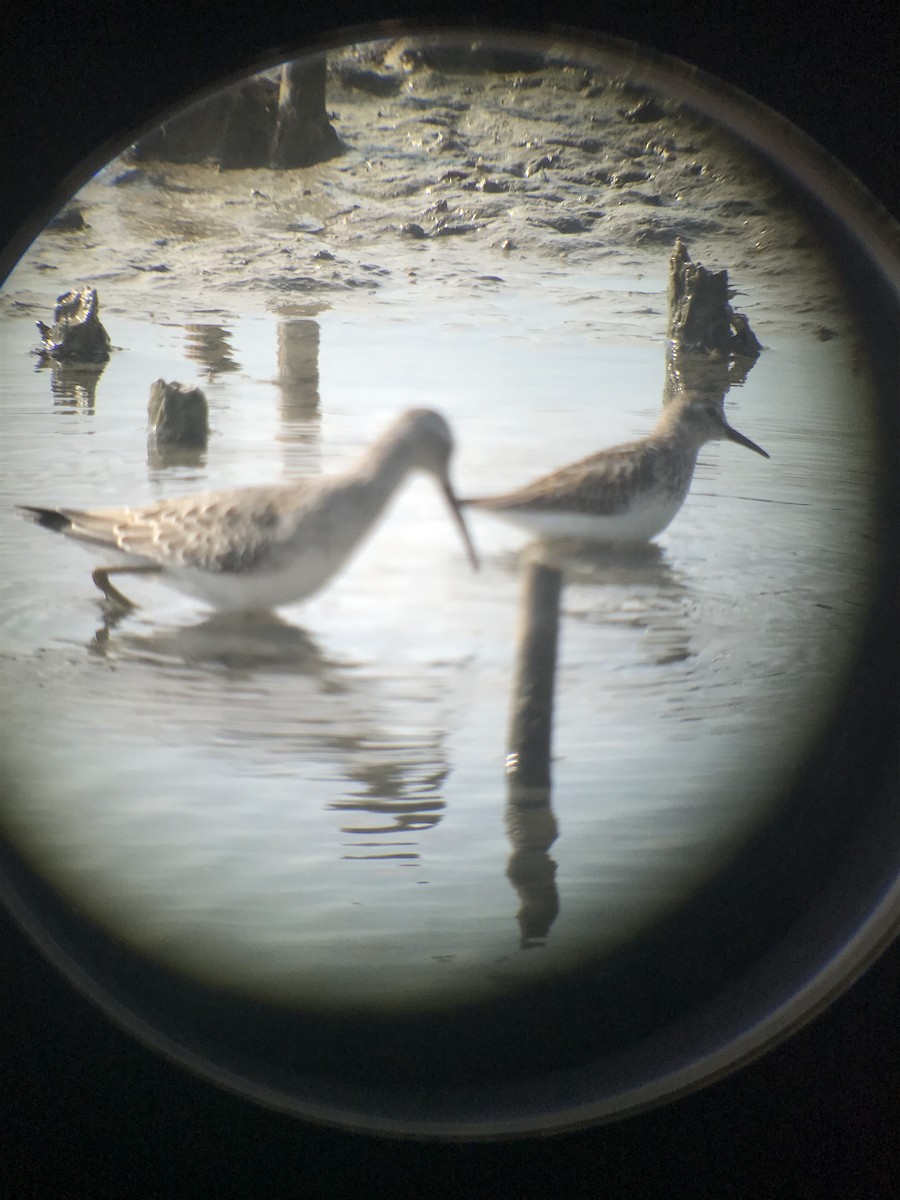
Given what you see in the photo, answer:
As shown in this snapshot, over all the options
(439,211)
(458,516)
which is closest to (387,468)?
(458,516)

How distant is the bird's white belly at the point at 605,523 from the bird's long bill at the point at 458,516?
0.03 meters

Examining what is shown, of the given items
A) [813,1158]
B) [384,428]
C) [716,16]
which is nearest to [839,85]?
[716,16]

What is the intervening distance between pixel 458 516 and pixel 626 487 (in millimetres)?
102

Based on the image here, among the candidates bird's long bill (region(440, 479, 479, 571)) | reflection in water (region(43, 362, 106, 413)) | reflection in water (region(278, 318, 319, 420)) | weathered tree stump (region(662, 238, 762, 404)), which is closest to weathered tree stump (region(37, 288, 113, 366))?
reflection in water (region(43, 362, 106, 413))

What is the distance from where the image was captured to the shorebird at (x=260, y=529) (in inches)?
22.1

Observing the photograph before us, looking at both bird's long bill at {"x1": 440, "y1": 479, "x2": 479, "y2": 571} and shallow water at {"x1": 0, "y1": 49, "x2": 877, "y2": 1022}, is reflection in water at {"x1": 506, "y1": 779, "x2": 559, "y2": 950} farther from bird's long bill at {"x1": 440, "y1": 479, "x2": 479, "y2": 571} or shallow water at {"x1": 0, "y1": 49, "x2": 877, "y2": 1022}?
bird's long bill at {"x1": 440, "y1": 479, "x2": 479, "y2": 571}

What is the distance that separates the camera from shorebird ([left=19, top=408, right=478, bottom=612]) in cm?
56

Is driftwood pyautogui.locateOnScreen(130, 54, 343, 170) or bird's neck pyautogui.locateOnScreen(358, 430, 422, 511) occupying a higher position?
driftwood pyautogui.locateOnScreen(130, 54, 343, 170)

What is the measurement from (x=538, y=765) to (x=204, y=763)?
0.20m

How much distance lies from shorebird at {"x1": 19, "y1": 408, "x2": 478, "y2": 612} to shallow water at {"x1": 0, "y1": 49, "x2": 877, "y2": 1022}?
0.04 ft

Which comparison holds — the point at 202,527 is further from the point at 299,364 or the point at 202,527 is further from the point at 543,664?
the point at 543,664

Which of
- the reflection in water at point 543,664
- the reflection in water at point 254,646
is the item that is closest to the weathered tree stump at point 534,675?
the reflection in water at point 543,664

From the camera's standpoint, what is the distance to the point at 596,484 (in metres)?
0.58

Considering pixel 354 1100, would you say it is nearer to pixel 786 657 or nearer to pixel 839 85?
pixel 786 657
